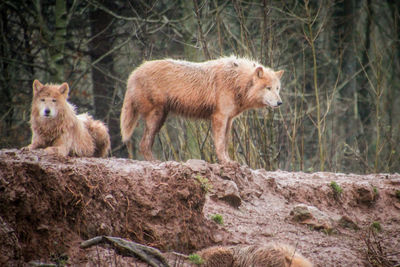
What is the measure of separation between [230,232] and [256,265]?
3.01 feet

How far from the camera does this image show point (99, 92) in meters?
14.8

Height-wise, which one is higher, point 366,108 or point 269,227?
point 366,108

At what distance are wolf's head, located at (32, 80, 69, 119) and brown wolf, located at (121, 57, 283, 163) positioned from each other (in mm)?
1529

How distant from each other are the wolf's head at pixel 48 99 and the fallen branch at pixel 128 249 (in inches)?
109

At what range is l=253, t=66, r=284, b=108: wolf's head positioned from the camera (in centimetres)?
823

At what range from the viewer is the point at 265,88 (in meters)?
8.29

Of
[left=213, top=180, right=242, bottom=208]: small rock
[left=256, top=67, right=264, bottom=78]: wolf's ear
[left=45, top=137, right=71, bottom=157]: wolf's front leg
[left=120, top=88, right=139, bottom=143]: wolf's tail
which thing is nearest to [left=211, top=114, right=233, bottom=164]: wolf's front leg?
[left=256, top=67, right=264, bottom=78]: wolf's ear

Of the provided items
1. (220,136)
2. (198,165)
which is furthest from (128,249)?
(220,136)

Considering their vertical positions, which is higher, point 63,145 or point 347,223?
point 63,145

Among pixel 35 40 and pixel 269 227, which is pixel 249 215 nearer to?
pixel 269 227

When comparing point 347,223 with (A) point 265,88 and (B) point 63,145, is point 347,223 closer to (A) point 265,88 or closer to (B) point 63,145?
(A) point 265,88

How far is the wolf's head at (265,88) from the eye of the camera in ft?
27.0

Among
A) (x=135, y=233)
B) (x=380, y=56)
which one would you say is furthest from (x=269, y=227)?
(x=380, y=56)

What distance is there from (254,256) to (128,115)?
407 cm
